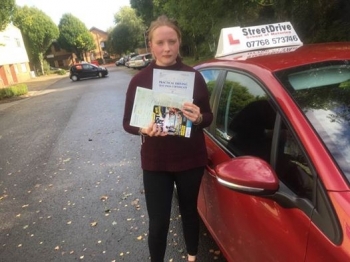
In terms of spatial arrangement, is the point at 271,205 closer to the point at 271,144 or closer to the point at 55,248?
the point at 271,144

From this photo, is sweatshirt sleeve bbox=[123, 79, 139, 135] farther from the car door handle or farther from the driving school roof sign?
the driving school roof sign

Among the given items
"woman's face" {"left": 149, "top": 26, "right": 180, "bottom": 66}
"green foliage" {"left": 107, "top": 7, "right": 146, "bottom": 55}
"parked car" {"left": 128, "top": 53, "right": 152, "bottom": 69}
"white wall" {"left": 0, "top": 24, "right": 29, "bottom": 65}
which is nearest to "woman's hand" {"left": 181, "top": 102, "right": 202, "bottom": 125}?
"woman's face" {"left": 149, "top": 26, "right": 180, "bottom": 66}

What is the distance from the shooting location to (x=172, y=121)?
2076 mm

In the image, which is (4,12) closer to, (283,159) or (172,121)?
(172,121)

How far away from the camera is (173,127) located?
2.08 meters

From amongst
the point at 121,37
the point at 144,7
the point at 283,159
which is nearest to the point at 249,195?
the point at 283,159

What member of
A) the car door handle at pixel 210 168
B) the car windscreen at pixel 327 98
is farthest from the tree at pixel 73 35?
the car windscreen at pixel 327 98

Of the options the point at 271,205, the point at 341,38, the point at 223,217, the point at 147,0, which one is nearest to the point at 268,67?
the point at 271,205

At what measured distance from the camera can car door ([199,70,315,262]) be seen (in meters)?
1.58

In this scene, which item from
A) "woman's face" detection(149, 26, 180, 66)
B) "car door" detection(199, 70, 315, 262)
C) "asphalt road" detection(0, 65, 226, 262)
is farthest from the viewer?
"asphalt road" detection(0, 65, 226, 262)

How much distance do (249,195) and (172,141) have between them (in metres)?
0.64

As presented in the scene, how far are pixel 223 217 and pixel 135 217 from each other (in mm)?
1872

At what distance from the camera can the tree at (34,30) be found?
160ft

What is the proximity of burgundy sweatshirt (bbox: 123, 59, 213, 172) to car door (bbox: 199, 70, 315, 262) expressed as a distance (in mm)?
265
